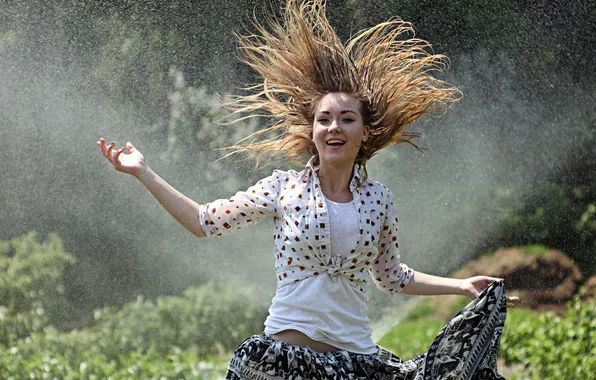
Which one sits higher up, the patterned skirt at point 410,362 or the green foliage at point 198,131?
the green foliage at point 198,131

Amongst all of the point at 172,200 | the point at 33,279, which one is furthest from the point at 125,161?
the point at 33,279

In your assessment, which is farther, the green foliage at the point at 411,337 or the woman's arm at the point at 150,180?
the green foliage at the point at 411,337

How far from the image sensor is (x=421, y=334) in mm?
5945

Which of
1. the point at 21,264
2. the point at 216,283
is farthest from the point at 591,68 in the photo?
the point at 21,264

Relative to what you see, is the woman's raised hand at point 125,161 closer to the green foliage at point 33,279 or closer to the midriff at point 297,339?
the midriff at point 297,339

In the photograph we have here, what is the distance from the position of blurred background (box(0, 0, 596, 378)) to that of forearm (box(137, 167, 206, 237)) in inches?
123

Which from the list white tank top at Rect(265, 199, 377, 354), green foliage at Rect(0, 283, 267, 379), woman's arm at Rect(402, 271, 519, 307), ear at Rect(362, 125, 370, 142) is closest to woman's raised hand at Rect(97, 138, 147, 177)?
white tank top at Rect(265, 199, 377, 354)

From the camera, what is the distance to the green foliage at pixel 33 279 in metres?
5.77

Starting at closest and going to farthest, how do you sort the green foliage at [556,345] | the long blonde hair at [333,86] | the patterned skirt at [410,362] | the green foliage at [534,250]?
the patterned skirt at [410,362]
the long blonde hair at [333,86]
the green foliage at [556,345]
the green foliage at [534,250]

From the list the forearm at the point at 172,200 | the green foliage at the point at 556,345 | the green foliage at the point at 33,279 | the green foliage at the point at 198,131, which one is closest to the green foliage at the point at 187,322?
the green foliage at the point at 33,279

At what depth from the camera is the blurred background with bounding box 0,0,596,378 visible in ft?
19.2

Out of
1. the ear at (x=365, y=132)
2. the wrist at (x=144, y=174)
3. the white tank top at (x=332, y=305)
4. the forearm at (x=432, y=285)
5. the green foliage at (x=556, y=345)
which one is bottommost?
the white tank top at (x=332, y=305)

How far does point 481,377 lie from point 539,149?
3.90 metres

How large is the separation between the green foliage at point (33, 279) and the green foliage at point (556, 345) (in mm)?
2609
